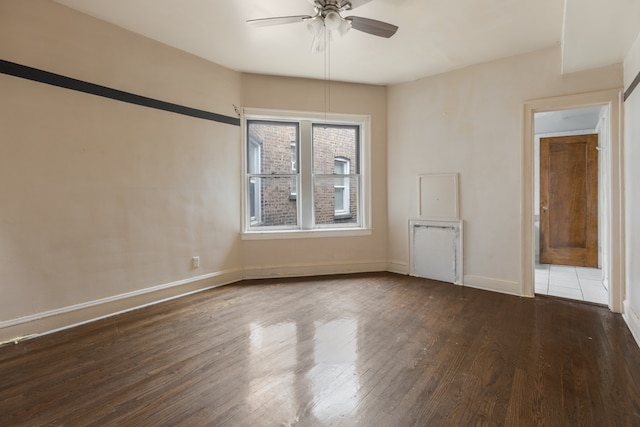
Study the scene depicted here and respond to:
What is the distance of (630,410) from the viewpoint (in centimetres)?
170

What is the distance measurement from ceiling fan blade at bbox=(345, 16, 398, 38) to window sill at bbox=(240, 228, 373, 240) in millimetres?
2662

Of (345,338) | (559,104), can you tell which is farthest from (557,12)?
(345,338)

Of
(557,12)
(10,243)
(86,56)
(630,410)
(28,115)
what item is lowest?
(630,410)

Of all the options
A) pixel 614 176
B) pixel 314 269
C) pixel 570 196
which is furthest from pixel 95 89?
pixel 570 196

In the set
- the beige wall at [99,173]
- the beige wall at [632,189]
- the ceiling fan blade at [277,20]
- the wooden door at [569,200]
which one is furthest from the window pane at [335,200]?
the wooden door at [569,200]

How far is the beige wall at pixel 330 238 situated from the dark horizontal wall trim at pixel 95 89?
30.4 inches

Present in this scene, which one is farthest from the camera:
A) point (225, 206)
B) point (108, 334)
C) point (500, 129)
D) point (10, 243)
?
point (225, 206)

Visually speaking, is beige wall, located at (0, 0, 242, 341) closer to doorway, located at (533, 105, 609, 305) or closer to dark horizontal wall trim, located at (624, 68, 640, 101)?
dark horizontal wall trim, located at (624, 68, 640, 101)

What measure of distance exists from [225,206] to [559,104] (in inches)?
156

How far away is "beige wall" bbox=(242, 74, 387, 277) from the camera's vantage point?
437cm

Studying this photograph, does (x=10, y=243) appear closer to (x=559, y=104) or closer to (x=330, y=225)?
(x=330, y=225)

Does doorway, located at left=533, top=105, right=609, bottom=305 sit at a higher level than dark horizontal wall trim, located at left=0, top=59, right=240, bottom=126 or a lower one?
lower

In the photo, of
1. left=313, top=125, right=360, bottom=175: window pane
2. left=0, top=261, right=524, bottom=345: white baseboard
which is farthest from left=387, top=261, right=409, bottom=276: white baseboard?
left=313, top=125, right=360, bottom=175: window pane

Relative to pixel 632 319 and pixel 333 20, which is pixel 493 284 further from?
pixel 333 20
